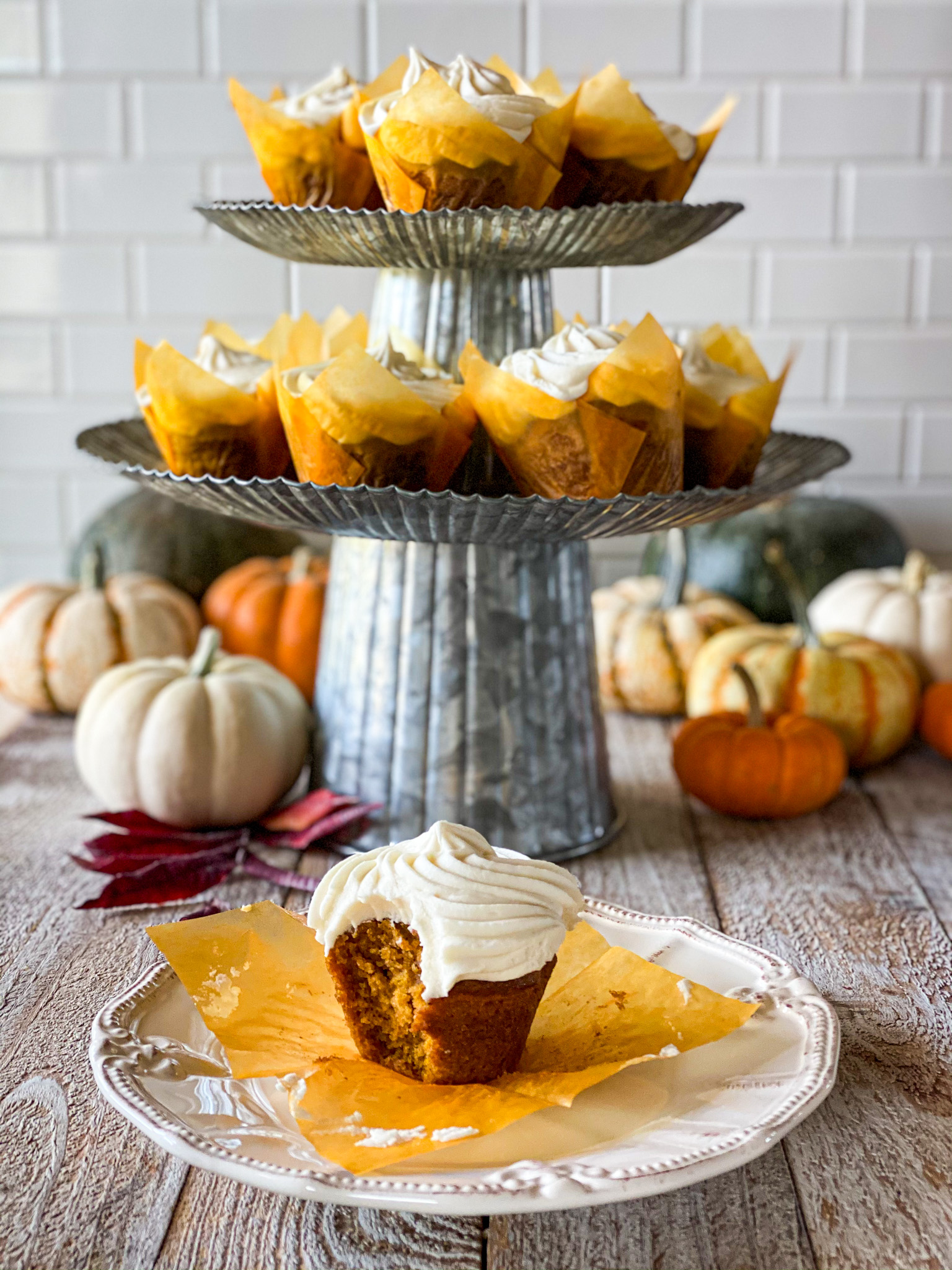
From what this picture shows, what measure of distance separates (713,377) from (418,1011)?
0.51 m

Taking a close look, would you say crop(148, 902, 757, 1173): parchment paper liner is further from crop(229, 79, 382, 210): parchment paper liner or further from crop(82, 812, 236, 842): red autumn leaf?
crop(229, 79, 382, 210): parchment paper liner

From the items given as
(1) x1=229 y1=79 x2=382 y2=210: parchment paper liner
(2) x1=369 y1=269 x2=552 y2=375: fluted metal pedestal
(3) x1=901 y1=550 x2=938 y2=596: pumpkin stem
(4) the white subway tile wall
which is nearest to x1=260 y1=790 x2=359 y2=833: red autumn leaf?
(2) x1=369 y1=269 x2=552 y2=375: fluted metal pedestal

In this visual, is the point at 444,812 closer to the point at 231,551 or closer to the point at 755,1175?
the point at 755,1175

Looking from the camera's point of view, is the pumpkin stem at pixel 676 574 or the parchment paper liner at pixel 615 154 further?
the pumpkin stem at pixel 676 574

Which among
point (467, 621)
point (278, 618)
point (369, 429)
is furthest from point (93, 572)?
point (369, 429)

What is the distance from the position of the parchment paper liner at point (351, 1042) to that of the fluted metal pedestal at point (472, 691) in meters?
0.29

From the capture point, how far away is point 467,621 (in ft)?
3.27

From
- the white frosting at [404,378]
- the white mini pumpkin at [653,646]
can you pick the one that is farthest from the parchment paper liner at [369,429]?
the white mini pumpkin at [653,646]

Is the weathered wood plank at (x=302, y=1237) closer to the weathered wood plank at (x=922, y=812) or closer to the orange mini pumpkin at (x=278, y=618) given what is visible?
the weathered wood plank at (x=922, y=812)

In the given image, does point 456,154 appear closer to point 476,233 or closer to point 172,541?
point 476,233

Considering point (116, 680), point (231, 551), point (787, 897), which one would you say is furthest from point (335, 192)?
point (231, 551)

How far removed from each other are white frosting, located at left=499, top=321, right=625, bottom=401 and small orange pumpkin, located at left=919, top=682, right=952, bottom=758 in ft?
2.07

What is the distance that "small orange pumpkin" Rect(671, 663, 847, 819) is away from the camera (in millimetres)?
1119

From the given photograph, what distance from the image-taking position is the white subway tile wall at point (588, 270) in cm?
173
